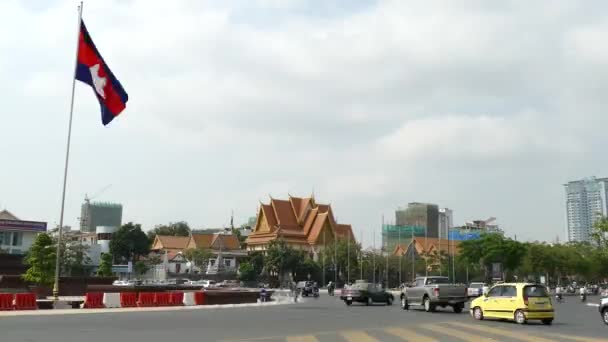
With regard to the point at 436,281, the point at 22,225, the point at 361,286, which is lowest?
the point at 361,286

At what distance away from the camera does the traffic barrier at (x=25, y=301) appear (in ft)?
84.8

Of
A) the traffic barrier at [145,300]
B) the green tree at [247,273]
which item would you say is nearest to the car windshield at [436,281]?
the traffic barrier at [145,300]

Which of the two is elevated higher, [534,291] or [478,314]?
[534,291]

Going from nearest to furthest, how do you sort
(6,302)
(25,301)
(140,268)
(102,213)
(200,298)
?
(6,302) < (25,301) < (200,298) < (140,268) < (102,213)

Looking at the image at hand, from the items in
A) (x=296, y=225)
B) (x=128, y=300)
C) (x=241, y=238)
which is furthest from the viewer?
(x=241, y=238)

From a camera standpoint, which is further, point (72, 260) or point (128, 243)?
point (128, 243)

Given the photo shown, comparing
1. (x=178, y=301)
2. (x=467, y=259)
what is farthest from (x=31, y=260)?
(x=467, y=259)

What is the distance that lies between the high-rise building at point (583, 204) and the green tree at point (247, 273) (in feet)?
341

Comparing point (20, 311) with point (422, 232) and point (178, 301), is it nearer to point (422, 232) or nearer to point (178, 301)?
point (178, 301)

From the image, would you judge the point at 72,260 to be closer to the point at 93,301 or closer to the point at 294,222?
the point at 294,222

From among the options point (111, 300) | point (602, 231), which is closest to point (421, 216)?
point (602, 231)

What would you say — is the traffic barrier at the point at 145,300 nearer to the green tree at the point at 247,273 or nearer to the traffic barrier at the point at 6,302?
the traffic barrier at the point at 6,302

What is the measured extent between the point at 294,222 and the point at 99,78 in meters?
96.2

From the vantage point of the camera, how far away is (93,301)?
2884cm
